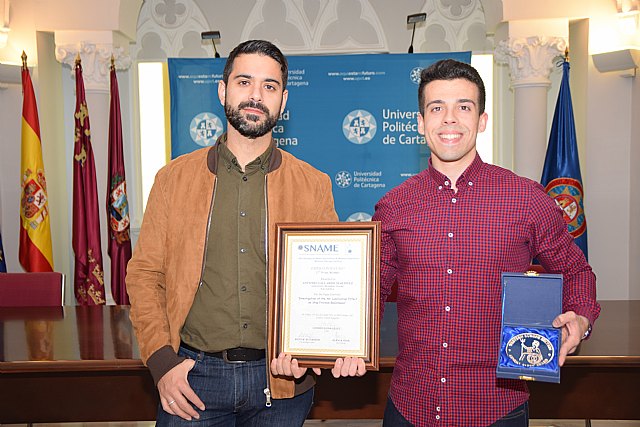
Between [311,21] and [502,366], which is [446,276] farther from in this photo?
[311,21]

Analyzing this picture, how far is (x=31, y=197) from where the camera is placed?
506 centimetres

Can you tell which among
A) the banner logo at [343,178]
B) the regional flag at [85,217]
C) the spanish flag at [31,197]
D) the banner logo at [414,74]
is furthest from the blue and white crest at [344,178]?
the spanish flag at [31,197]

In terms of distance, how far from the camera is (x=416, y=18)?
5270mm

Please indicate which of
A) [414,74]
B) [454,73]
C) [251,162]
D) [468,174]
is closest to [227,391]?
[251,162]

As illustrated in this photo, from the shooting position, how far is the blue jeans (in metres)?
1.73

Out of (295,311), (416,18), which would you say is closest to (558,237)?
(295,311)

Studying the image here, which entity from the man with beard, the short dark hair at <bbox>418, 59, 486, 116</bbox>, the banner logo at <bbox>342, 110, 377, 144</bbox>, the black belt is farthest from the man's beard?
the banner logo at <bbox>342, 110, 377, 144</bbox>

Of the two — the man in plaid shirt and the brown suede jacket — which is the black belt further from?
the man in plaid shirt

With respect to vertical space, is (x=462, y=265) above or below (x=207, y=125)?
below

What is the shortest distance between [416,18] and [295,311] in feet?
13.6

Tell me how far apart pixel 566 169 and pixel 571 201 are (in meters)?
0.26

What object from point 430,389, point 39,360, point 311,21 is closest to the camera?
point 430,389

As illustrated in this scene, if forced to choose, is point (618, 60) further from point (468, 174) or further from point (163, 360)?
point (163, 360)

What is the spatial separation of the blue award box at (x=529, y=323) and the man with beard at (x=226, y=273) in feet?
1.37
